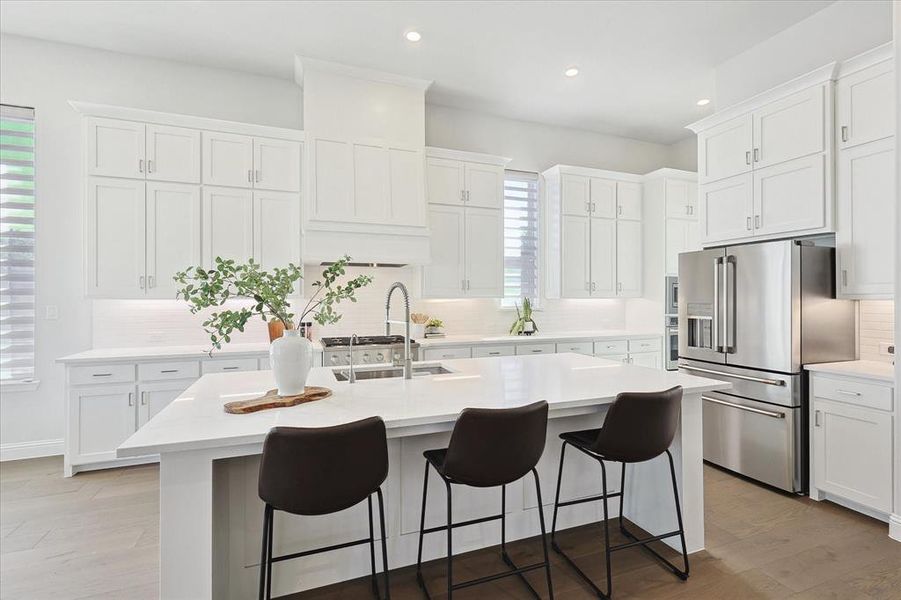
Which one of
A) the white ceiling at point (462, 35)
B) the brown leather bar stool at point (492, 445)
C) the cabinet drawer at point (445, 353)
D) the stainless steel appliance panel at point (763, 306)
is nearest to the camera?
the brown leather bar stool at point (492, 445)

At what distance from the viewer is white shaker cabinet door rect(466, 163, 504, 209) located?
489cm

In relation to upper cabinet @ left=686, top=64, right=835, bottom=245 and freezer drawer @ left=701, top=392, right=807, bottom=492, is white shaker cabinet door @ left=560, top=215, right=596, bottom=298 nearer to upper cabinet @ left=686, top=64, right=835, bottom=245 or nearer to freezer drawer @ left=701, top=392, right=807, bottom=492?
upper cabinet @ left=686, top=64, right=835, bottom=245

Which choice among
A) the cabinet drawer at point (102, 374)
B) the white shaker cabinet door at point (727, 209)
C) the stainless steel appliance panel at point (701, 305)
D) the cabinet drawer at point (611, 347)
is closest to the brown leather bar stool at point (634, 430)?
the stainless steel appliance panel at point (701, 305)

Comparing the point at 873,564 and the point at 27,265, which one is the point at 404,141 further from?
the point at 873,564

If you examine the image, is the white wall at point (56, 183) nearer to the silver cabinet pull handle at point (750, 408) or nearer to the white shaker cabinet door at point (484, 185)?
the white shaker cabinet door at point (484, 185)

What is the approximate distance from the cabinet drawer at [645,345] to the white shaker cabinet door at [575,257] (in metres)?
0.79

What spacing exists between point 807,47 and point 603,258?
2.63m

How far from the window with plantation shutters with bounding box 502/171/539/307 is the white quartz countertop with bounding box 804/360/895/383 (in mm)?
2953

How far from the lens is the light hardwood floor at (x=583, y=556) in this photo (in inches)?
82.9

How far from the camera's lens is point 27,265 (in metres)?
3.86

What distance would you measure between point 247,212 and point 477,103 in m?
2.71

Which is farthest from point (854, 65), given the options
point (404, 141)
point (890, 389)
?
point (404, 141)

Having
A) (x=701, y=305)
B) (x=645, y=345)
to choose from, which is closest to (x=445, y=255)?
(x=701, y=305)

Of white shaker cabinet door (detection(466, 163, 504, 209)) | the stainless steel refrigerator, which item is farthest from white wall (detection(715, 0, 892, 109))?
white shaker cabinet door (detection(466, 163, 504, 209))
